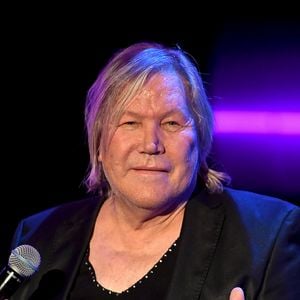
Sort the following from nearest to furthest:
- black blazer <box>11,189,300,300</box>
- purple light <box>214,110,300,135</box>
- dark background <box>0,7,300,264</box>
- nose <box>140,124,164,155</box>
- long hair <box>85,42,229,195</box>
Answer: black blazer <box>11,189,300,300</box>
nose <box>140,124,164,155</box>
long hair <box>85,42,229,195</box>
purple light <box>214,110,300,135</box>
dark background <box>0,7,300,264</box>

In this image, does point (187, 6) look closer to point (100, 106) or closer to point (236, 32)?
point (236, 32)

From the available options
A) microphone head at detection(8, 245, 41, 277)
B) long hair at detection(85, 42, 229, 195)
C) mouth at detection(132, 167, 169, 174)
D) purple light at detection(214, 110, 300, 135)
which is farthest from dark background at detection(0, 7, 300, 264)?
microphone head at detection(8, 245, 41, 277)

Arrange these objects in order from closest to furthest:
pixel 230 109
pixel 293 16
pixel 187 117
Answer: pixel 187 117, pixel 293 16, pixel 230 109

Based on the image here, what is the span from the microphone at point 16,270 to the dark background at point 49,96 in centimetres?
109

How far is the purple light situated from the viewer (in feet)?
8.25

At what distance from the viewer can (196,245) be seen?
6.59 feet

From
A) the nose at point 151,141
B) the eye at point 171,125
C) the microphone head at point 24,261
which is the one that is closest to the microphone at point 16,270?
the microphone head at point 24,261

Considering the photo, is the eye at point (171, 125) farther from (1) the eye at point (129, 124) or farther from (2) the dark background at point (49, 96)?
(2) the dark background at point (49, 96)

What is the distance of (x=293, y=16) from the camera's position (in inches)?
94.8

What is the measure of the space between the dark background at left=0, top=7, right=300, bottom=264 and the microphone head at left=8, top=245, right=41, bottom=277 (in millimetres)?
1074

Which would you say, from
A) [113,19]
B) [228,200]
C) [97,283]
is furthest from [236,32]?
[97,283]

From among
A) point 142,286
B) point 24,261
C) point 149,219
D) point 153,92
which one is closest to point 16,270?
point 24,261

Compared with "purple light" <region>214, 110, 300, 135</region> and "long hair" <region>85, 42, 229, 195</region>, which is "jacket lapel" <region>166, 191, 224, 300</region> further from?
"purple light" <region>214, 110, 300, 135</region>

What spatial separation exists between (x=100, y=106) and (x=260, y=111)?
73cm
